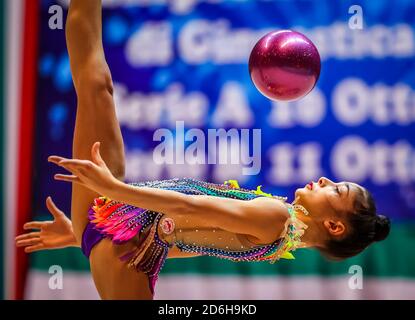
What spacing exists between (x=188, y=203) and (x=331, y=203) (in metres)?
0.58

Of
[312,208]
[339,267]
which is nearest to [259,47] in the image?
[312,208]

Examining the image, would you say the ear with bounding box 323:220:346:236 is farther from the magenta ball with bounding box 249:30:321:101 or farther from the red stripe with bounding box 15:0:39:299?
the red stripe with bounding box 15:0:39:299

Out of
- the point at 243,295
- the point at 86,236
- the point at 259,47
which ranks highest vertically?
the point at 259,47

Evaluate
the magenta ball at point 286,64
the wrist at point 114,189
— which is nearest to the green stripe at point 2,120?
the magenta ball at point 286,64

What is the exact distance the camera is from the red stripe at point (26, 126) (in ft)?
11.7

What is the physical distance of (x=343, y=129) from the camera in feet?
11.1

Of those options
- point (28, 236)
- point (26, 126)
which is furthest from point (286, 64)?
point (26, 126)

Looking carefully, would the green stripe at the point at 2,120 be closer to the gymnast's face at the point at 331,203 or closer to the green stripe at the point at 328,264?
the green stripe at the point at 328,264

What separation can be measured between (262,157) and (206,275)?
686 millimetres

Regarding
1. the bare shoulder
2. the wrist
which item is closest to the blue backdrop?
the bare shoulder

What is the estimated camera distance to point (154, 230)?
224cm

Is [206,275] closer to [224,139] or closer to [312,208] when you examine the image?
[224,139]

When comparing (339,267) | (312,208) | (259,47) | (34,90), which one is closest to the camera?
(312,208)

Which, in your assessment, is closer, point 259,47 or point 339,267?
point 259,47
